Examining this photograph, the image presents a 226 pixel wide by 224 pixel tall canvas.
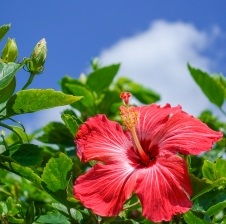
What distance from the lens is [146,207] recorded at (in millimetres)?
1426

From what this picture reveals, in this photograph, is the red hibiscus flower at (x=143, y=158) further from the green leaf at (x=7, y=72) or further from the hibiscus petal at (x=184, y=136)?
the green leaf at (x=7, y=72)

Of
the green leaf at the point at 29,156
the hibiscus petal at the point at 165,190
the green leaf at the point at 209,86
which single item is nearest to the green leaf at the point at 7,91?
the green leaf at the point at 29,156

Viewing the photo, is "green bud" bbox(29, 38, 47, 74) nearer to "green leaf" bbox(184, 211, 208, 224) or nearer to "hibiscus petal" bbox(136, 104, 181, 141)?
"hibiscus petal" bbox(136, 104, 181, 141)

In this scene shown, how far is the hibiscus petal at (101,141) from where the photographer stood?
63.1 inches

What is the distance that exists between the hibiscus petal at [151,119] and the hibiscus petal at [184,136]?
22 millimetres

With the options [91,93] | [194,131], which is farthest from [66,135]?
[194,131]

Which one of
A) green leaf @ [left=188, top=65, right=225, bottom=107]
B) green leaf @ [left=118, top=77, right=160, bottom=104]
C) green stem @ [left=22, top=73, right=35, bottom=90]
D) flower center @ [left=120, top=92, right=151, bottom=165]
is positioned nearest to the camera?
flower center @ [left=120, top=92, right=151, bottom=165]

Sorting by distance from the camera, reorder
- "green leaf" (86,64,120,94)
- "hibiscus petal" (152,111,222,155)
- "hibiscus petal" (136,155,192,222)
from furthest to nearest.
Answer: "green leaf" (86,64,120,94), "hibiscus petal" (152,111,222,155), "hibiscus petal" (136,155,192,222)

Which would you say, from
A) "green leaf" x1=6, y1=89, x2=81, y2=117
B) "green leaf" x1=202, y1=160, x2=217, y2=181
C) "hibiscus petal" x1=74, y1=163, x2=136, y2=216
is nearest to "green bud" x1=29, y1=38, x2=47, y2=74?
"green leaf" x1=6, y1=89, x2=81, y2=117

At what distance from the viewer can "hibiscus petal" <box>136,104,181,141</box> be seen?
171 cm

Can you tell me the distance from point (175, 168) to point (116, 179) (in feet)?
0.52

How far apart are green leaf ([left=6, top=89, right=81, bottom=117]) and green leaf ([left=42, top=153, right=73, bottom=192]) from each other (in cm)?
16

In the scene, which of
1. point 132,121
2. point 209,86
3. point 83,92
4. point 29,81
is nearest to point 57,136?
point 83,92

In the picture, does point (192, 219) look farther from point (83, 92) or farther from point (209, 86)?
point (83, 92)
